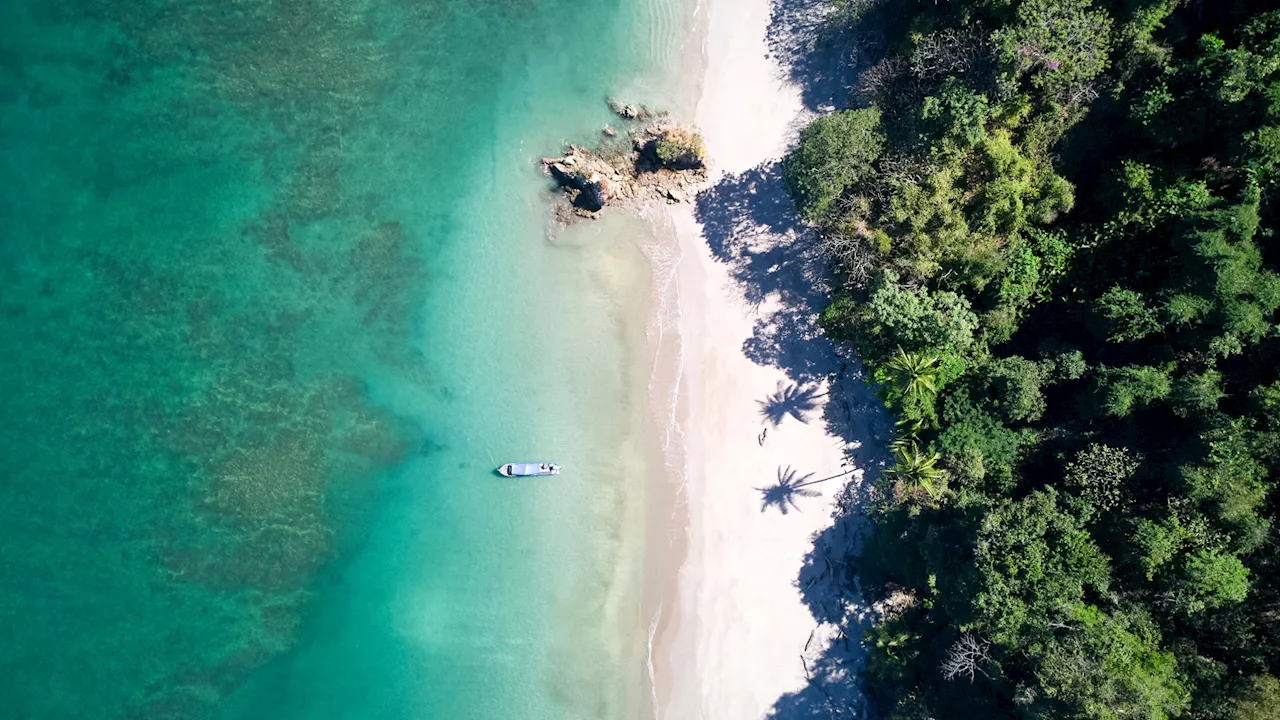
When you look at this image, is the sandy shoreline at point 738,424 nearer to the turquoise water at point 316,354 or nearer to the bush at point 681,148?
the bush at point 681,148

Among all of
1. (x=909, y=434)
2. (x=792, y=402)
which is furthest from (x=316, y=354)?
(x=909, y=434)

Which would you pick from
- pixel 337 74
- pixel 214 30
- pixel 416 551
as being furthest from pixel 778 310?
pixel 214 30

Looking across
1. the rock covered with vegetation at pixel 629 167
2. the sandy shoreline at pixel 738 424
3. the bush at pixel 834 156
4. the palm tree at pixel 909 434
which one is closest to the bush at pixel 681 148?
the rock covered with vegetation at pixel 629 167

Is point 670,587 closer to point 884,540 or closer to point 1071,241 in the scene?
point 884,540

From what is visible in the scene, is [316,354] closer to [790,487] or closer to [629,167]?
[629,167]

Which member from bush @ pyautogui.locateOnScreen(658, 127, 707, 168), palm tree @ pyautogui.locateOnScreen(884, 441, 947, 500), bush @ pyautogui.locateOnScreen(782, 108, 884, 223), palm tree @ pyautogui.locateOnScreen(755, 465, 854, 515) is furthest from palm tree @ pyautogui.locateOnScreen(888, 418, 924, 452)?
bush @ pyautogui.locateOnScreen(658, 127, 707, 168)

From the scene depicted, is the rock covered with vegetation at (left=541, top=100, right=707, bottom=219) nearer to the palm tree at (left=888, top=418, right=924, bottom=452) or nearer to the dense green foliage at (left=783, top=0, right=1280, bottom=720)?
the dense green foliage at (left=783, top=0, right=1280, bottom=720)
